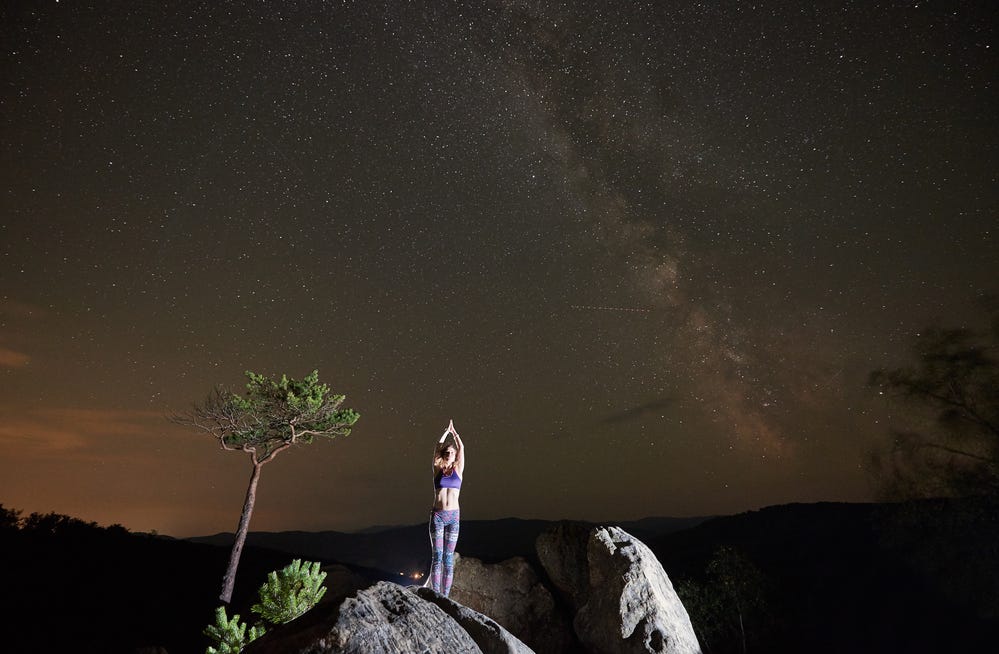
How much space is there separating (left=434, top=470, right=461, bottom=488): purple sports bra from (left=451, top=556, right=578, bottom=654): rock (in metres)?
5.44

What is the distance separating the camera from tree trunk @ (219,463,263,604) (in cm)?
1734

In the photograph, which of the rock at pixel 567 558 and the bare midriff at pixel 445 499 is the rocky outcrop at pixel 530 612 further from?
the bare midriff at pixel 445 499

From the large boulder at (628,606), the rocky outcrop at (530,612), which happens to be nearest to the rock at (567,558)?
the rocky outcrop at (530,612)

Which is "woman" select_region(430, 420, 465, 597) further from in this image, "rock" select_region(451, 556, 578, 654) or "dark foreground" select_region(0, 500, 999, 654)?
"dark foreground" select_region(0, 500, 999, 654)

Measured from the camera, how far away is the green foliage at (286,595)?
9969 millimetres

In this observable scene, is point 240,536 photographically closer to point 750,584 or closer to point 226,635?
point 226,635

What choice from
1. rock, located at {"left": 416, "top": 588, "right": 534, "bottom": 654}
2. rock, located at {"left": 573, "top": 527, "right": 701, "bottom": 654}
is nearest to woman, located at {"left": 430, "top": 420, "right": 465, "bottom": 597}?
rock, located at {"left": 573, "top": 527, "right": 701, "bottom": 654}

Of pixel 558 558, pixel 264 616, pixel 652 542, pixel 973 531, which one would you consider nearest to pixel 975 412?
pixel 973 531

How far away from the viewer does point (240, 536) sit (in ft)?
59.2

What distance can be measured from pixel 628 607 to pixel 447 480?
17.4 ft

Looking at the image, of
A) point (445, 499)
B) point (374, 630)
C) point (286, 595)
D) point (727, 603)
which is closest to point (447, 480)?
point (445, 499)

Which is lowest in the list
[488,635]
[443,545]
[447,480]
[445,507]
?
[488,635]

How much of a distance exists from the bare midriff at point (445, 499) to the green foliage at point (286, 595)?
3413mm

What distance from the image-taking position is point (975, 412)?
24.2m
